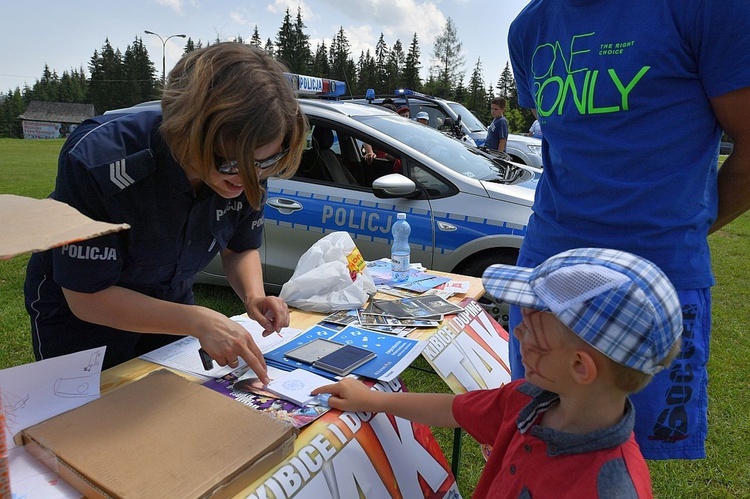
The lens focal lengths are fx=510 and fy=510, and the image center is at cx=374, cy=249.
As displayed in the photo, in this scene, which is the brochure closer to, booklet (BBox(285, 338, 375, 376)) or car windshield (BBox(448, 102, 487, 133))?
booklet (BBox(285, 338, 375, 376))

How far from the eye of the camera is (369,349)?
1640 millimetres

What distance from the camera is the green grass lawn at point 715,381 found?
7.84ft

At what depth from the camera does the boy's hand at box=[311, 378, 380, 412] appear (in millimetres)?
1274

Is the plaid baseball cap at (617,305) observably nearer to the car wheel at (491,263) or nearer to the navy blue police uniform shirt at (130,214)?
the navy blue police uniform shirt at (130,214)

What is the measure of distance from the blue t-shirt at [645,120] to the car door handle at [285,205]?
2703 mm

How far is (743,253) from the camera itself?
6660mm

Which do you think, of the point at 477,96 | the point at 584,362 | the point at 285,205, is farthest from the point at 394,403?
the point at 477,96

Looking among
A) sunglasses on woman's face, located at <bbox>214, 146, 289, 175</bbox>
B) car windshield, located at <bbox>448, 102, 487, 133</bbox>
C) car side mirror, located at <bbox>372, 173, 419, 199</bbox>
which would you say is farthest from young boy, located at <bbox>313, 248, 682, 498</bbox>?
car windshield, located at <bbox>448, 102, 487, 133</bbox>

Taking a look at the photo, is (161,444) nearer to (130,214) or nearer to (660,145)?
(130,214)

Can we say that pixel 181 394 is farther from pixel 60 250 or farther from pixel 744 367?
pixel 744 367

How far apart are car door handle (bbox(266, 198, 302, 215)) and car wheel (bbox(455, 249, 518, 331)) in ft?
4.16

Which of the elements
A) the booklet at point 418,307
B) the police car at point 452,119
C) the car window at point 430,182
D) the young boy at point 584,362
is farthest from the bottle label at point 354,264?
the police car at point 452,119

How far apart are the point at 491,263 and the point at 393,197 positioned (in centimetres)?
81

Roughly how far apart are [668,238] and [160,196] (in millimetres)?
1282
